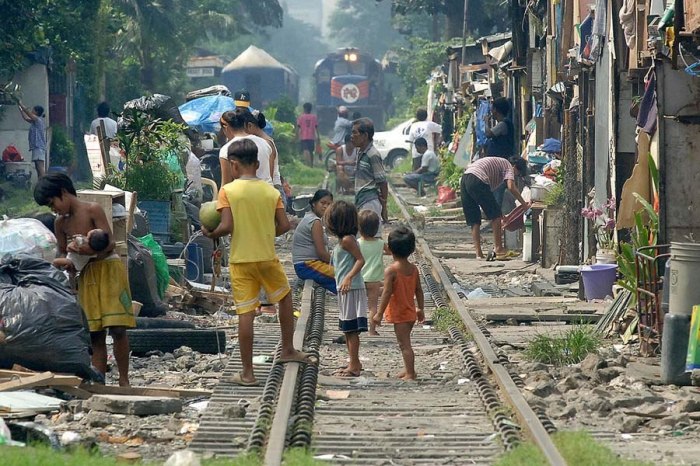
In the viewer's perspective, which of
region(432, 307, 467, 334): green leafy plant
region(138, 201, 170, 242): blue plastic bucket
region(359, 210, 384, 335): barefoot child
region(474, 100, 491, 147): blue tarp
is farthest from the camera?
region(474, 100, 491, 147): blue tarp

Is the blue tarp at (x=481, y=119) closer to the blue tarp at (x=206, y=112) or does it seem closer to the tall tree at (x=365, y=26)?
the blue tarp at (x=206, y=112)

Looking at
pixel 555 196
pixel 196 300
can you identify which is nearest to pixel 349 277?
pixel 196 300

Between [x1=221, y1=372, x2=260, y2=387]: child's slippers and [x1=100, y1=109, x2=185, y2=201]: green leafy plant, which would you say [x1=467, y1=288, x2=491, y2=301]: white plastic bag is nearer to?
[x1=100, y1=109, x2=185, y2=201]: green leafy plant

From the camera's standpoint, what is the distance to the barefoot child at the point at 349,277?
10258 mm

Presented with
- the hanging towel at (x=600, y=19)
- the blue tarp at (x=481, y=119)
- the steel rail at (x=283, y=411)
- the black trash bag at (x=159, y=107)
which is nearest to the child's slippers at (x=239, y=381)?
the steel rail at (x=283, y=411)

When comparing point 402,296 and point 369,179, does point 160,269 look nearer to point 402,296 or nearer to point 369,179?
point 369,179

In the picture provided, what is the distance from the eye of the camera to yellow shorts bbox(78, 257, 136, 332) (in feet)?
30.4

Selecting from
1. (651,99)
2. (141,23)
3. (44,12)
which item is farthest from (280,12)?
(651,99)

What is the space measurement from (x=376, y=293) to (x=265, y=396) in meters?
3.64

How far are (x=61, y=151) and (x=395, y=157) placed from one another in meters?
14.1

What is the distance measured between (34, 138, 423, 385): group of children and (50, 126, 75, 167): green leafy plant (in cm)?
2458

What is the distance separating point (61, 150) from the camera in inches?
1347

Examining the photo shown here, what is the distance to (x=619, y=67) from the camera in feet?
50.1

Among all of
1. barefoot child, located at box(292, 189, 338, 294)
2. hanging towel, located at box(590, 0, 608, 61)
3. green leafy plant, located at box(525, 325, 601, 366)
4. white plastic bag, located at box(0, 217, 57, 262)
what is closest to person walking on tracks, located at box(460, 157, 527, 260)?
hanging towel, located at box(590, 0, 608, 61)
